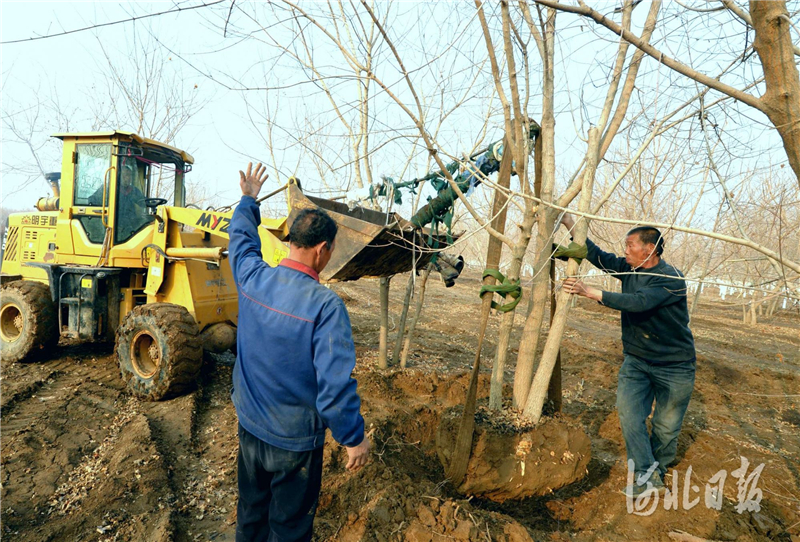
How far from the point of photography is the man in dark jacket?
11.1ft

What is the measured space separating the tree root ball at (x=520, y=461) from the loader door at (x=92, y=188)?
5277 millimetres

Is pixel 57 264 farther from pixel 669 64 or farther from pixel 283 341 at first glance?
pixel 669 64

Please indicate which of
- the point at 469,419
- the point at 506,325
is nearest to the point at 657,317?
the point at 506,325

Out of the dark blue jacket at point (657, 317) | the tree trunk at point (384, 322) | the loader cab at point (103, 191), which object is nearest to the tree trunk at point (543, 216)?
the dark blue jacket at point (657, 317)

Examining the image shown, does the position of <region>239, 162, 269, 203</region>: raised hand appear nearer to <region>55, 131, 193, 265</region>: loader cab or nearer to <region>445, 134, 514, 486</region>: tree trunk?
<region>445, 134, 514, 486</region>: tree trunk

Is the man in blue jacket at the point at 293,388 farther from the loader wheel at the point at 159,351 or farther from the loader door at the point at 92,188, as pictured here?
the loader door at the point at 92,188

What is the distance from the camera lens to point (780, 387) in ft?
26.0

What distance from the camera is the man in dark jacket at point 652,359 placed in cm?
339

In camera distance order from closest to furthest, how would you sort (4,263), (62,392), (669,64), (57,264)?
(669,64) → (62,392) → (57,264) → (4,263)

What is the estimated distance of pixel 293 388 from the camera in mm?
2119

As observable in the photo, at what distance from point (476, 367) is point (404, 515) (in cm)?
102

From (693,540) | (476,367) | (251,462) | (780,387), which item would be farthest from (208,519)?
(780,387)

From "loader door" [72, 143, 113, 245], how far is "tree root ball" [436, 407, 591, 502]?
528 centimetres

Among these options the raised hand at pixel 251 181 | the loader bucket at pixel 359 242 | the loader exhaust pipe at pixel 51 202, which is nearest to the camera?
the raised hand at pixel 251 181
